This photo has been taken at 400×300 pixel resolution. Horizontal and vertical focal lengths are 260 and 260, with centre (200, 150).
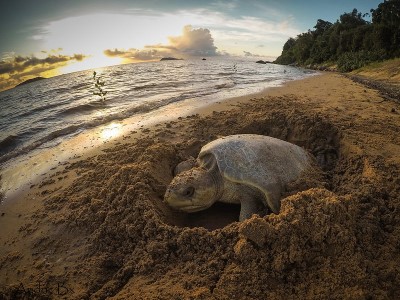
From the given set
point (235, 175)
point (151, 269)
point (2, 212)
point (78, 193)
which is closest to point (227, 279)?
point (151, 269)

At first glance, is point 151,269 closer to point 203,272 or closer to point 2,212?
point 203,272

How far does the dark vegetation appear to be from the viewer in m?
22.5

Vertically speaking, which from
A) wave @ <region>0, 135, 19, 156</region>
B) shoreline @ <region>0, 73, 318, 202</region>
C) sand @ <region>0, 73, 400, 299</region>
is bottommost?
wave @ <region>0, 135, 19, 156</region>

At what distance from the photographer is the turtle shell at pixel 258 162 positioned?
3.03 meters

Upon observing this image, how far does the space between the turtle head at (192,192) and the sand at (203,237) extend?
20 centimetres

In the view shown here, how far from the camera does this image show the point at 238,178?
9.97ft

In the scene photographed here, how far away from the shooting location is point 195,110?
777 cm

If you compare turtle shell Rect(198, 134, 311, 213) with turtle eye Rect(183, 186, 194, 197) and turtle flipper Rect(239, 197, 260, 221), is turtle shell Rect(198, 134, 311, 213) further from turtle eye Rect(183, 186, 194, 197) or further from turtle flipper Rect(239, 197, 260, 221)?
turtle eye Rect(183, 186, 194, 197)

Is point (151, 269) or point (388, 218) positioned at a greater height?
point (388, 218)

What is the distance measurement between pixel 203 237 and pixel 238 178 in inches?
33.5

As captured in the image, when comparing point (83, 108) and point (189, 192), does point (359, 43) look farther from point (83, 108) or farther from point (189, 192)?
point (189, 192)

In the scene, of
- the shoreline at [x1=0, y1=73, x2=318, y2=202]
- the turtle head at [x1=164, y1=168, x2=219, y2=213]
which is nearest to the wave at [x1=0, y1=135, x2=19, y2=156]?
the shoreline at [x1=0, y1=73, x2=318, y2=202]

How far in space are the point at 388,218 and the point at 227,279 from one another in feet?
5.62

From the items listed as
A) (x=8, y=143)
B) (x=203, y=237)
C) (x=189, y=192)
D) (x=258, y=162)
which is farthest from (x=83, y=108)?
(x=203, y=237)
